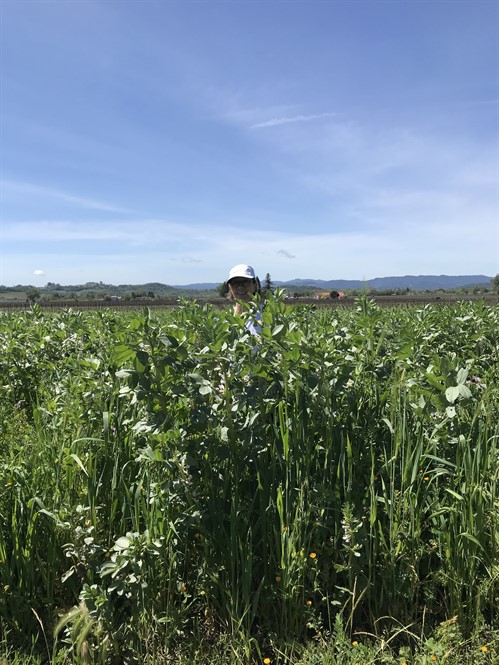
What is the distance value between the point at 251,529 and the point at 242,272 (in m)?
2.92

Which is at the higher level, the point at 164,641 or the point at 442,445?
the point at 442,445

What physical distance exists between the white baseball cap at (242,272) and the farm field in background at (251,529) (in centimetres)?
209

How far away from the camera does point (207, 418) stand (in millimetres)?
2088

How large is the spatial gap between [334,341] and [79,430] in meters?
1.54

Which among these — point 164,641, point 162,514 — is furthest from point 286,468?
point 164,641

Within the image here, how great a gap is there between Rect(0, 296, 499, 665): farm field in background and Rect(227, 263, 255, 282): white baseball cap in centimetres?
209

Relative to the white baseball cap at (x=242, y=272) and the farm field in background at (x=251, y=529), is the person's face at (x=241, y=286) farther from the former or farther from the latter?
the farm field in background at (x=251, y=529)

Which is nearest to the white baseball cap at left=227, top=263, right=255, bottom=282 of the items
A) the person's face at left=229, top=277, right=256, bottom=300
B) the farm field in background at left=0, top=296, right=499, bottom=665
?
the person's face at left=229, top=277, right=256, bottom=300

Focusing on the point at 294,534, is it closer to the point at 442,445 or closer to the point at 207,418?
the point at 207,418

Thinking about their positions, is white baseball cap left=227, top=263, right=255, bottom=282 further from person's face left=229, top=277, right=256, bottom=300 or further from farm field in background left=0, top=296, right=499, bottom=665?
farm field in background left=0, top=296, right=499, bottom=665

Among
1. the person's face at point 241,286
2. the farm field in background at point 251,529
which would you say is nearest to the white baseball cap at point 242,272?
the person's face at point 241,286

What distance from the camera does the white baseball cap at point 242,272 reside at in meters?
4.58

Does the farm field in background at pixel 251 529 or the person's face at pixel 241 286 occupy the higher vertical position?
the person's face at pixel 241 286

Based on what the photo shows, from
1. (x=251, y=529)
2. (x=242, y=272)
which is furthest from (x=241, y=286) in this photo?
(x=251, y=529)
